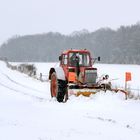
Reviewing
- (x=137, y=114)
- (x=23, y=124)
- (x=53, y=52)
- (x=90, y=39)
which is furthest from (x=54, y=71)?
(x=53, y=52)

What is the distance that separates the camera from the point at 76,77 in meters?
17.8

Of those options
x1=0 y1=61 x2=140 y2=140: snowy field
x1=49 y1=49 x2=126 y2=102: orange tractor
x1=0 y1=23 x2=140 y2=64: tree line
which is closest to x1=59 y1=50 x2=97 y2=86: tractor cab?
x1=49 y1=49 x2=126 y2=102: orange tractor

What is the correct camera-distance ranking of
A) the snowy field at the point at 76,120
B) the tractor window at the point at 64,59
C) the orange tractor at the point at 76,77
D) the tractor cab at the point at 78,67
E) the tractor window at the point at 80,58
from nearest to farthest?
1. the snowy field at the point at 76,120
2. the orange tractor at the point at 76,77
3. the tractor cab at the point at 78,67
4. the tractor window at the point at 80,58
5. the tractor window at the point at 64,59

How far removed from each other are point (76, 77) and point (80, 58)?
1.25 m

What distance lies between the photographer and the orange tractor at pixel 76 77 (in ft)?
56.0

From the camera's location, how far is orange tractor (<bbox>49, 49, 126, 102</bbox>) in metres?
17.1

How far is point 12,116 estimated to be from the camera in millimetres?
12875

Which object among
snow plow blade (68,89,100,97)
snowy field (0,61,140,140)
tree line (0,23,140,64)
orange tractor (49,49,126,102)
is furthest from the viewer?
tree line (0,23,140,64)

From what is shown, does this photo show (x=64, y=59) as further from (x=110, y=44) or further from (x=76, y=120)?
(x=110, y=44)

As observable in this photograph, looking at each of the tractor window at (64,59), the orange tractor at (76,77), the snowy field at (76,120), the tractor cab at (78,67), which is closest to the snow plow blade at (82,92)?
the orange tractor at (76,77)

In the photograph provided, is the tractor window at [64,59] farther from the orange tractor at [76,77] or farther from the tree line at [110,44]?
the tree line at [110,44]

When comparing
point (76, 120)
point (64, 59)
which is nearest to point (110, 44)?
point (64, 59)

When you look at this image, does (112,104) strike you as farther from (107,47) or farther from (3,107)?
(107,47)

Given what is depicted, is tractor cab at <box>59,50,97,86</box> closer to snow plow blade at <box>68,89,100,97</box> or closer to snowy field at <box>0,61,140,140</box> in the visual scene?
snow plow blade at <box>68,89,100,97</box>
